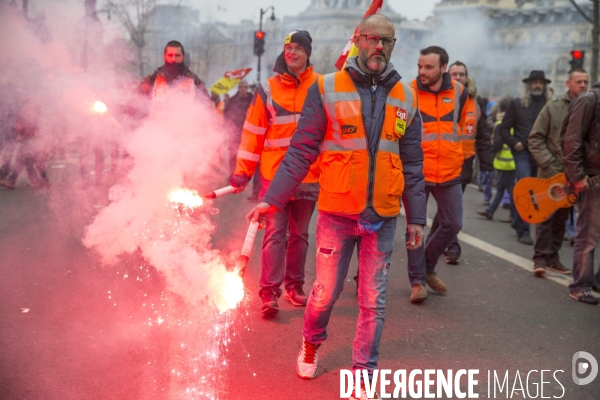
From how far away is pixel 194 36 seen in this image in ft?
168

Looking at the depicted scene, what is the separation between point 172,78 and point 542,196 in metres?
4.26

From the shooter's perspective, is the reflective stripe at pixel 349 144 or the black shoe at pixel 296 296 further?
the black shoe at pixel 296 296

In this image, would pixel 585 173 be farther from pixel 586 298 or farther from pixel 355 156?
pixel 355 156

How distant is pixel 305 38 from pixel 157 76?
9.24 ft

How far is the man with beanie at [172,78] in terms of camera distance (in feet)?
24.0

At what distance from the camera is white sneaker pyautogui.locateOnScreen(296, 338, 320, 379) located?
3938 mm

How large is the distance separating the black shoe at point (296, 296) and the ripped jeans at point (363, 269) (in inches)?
61.3

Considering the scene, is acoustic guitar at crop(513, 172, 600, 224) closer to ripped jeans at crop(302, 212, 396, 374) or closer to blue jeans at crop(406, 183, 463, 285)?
blue jeans at crop(406, 183, 463, 285)

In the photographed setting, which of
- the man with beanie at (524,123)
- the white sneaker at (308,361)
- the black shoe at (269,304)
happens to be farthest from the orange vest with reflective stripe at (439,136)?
the man with beanie at (524,123)

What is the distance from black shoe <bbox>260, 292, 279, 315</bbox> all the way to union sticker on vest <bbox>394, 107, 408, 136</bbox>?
1938mm

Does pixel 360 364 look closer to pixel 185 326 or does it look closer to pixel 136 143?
pixel 185 326

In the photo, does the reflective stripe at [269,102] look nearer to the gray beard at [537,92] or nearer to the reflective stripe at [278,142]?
the reflective stripe at [278,142]

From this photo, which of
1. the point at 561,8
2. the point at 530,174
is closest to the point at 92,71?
the point at 530,174

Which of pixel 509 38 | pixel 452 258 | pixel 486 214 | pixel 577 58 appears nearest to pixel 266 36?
pixel 509 38
